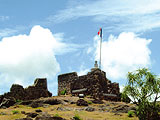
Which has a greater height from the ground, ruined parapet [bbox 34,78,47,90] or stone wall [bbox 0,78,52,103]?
ruined parapet [bbox 34,78,47,90]

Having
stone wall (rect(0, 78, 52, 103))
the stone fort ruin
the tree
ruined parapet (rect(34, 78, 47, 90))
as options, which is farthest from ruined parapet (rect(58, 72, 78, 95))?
the tree

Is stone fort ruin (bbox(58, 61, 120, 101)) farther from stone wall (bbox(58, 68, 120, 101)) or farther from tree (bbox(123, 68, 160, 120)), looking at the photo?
tree (bbox(123, 68, 160, 120))

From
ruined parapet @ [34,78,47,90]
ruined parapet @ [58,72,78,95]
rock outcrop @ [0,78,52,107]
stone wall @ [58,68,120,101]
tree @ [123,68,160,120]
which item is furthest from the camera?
ruined parapet @ [58,72,78,95]

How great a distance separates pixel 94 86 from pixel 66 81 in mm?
8355

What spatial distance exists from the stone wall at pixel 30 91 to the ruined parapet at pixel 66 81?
4747 millimetres

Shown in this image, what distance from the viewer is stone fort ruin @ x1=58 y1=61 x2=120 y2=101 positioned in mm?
52031

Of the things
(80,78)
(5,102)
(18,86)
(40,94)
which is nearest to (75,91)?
(80,78)

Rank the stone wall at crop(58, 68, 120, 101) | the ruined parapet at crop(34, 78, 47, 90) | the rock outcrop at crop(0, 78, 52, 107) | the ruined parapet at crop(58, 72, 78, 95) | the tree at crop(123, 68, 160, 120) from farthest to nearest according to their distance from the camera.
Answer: the ruined parapet at crop(58, 72, 78, 95) < the ruined parapet at crop(34, 78, 47, 90) < the stone wall at crop(58, 68, 120, 101) < the rock outcrop at crop(0, 78, 52, 107) < the tree at crop(123, 68, 160, 120)

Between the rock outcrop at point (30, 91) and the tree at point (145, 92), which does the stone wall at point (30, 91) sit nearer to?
the rock outcrop at point (30, 91)

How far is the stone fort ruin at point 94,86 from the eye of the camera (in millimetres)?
52031

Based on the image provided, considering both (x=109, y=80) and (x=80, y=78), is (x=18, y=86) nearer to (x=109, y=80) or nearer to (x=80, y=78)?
(x=80, y=78)

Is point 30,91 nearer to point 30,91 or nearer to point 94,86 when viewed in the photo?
point 30,91

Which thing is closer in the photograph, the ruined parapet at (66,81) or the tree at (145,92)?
the tree at (145,92)

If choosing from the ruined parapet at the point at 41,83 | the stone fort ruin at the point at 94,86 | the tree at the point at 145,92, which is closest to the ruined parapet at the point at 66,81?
the stone fort ruin at the point at 94,86
